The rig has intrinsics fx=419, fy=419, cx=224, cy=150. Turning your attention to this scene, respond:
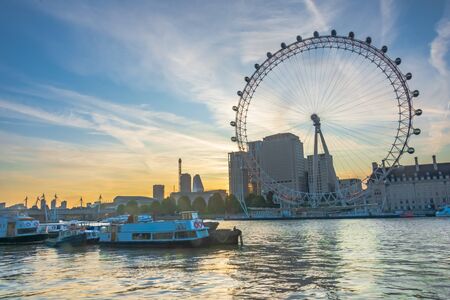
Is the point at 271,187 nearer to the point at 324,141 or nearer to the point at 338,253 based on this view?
the point at 324,141

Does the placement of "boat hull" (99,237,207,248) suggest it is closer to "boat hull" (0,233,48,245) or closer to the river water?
the river water

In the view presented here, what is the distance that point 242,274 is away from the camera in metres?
37.4

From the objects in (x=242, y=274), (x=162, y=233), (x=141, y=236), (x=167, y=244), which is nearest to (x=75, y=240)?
(x=141, y=236)

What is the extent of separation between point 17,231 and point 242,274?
200 ft

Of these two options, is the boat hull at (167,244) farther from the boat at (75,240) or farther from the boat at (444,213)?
the boat at (444,213)

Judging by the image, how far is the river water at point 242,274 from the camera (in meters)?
30.0

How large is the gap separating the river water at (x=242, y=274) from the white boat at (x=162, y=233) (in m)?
5.04

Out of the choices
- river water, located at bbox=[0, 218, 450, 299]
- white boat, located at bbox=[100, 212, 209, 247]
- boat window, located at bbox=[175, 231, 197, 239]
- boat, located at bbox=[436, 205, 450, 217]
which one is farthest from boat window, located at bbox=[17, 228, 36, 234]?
boat, located at bbox=[436, 205, 450, 217]

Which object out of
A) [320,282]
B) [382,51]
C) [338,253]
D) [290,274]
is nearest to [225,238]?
[338,253]

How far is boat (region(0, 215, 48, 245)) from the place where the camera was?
80.7 m

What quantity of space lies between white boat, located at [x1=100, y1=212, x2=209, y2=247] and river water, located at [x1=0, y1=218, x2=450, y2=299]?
5.04 meters

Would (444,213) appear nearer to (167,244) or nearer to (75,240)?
(167,244)

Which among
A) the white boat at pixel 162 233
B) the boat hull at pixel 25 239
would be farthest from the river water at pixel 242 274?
the boat hull at pixel 25 239

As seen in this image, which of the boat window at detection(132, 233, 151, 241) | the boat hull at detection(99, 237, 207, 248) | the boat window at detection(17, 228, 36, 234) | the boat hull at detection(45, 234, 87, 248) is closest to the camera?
the boat hull at detection(99, 237, 207, 248)
